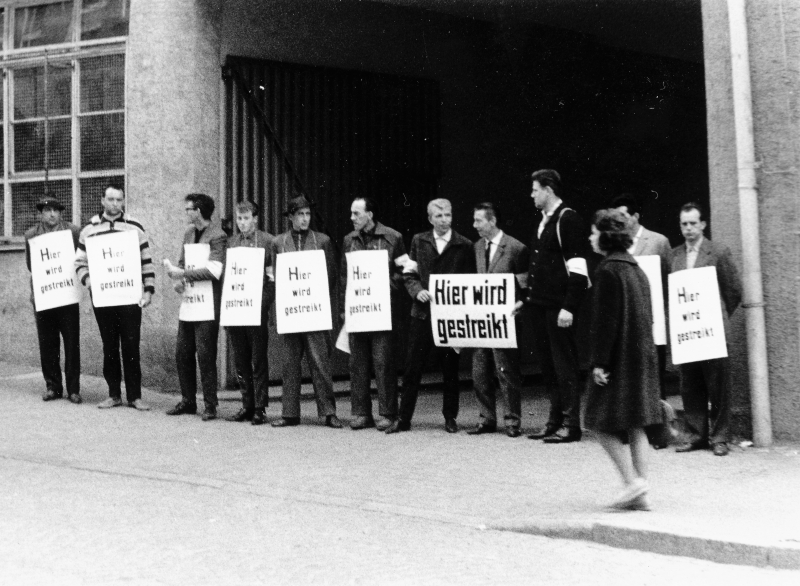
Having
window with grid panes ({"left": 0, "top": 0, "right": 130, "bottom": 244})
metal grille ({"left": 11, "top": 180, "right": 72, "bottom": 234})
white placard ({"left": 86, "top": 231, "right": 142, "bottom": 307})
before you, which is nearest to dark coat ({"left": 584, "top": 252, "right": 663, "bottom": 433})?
white placard ({"left": 86, "top": 231, "right": 142, "bottom": 307})

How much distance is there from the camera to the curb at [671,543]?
614 centimetres

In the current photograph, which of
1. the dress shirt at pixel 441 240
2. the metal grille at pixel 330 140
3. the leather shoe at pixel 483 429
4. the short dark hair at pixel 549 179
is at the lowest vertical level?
the leather shoe at pixel 483 429

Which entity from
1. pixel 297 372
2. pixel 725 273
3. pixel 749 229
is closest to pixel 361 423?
pixel 297 372

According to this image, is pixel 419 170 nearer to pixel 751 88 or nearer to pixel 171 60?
pixel 171 60

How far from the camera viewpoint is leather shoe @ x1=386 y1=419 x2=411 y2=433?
10.8 meters

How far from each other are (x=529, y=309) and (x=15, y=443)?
185 inches

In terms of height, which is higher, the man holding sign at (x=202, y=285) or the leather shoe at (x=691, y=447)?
the man holding sign at (x=202, y=285)

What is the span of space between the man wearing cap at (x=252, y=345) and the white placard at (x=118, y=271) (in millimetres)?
1083

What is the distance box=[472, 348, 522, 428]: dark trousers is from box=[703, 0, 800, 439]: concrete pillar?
1908 mm

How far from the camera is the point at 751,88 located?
9664mm

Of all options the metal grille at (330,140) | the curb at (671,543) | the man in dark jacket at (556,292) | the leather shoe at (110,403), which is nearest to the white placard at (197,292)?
the leather shoe at (110,403)

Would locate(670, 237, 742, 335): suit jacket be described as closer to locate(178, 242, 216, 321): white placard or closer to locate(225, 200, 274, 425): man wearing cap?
locate(225, 200, 274, 425): man wearing cap

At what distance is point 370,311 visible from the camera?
10.9 meters

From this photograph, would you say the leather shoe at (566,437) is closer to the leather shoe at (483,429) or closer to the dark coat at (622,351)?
the leather shoe at (483,429)
